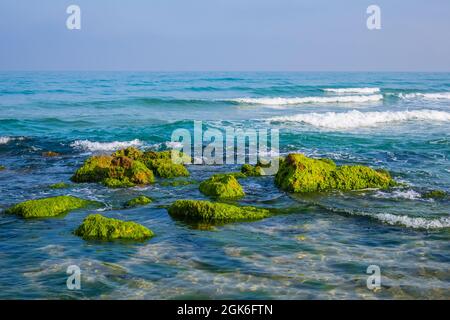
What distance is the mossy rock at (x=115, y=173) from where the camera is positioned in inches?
573

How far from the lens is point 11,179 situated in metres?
15.3

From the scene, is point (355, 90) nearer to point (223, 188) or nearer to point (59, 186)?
point (223, 188)

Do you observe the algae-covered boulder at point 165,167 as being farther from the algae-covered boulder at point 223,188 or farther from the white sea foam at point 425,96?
the white sea foam at point 425,96

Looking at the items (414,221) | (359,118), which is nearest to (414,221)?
(414,221)

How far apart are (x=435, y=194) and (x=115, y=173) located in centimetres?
868

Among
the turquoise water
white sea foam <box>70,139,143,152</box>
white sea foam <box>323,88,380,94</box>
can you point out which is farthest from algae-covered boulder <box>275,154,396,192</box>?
white sea foam <box>323,88,380,94</box>

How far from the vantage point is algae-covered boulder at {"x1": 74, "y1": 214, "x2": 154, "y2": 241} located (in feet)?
32.0

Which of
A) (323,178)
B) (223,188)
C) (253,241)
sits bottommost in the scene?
(253,241)

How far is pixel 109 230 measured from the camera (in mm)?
9797

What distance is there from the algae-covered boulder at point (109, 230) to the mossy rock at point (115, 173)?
4.39 metres

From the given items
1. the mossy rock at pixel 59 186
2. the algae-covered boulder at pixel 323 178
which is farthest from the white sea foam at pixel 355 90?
the mossy rock at pixel 59 186
